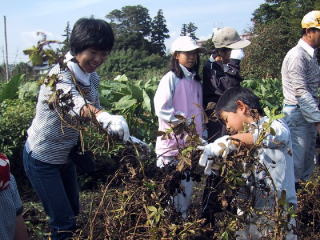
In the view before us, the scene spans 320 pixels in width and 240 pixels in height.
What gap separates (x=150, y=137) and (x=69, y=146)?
275cm

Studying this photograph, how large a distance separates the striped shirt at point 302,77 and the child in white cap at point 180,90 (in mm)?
707

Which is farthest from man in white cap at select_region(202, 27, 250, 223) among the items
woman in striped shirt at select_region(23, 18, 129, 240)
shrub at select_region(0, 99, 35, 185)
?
shrub at select_region(0, 99, 35, 185)

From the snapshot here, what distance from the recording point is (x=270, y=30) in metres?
18.1

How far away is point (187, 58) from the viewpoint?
3.26 meters

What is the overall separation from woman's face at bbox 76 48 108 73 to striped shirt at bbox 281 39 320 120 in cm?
175

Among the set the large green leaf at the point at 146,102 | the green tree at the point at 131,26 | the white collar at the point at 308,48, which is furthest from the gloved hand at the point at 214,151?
the green tree at the point at 131,26

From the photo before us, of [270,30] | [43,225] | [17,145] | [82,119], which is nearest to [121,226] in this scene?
[82,119]

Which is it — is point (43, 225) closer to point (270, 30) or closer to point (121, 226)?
point (121, 226)

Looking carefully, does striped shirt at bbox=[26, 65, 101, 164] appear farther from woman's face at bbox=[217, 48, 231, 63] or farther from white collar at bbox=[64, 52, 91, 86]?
woman's face at bbox=[217, 48, 231, 63]

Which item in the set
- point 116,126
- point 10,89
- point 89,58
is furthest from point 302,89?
point 10,89

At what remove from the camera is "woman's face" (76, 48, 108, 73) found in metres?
2.17

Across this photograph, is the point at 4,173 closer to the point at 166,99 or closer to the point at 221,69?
the point at 166,99

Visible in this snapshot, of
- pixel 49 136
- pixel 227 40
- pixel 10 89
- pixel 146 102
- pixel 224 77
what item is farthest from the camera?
pixel 10 89

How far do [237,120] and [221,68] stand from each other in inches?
56.0
